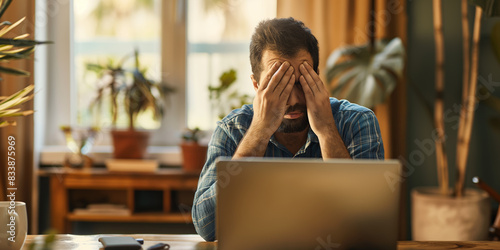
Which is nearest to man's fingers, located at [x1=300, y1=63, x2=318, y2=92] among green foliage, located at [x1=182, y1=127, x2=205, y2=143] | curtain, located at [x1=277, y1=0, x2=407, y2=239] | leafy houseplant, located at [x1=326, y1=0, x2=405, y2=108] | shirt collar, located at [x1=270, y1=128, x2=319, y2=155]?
shirt collar, located at [x1=270, y1=128, x2=319, y2=155]

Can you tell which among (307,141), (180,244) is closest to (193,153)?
(307,141)

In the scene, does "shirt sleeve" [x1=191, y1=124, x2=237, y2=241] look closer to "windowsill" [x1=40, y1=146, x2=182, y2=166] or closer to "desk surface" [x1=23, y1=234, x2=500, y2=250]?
"desk surface" [x1=23, y1=234, x2=500, y2=250]

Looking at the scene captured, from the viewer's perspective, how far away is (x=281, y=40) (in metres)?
1.56

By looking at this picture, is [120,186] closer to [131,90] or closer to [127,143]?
[127,143]

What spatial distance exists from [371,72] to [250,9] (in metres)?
0.93

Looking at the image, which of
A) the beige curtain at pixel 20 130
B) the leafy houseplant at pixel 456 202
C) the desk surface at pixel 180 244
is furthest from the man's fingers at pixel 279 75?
the beige curtain at pixel 20 130

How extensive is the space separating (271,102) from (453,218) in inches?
55.4

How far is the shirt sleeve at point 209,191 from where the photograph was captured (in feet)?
4.54

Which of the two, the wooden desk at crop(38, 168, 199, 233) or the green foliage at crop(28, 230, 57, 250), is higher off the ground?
the green foliage at crop(28, 230, 57, 250)

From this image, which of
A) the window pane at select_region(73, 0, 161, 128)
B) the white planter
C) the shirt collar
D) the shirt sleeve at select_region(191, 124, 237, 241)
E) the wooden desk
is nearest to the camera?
the shirt sleeve at select_region(191, 124, 237, 241)

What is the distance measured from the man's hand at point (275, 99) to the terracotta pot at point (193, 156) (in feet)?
4.56

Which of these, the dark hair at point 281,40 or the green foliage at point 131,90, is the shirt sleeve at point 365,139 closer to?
the dark hair at point 281,40

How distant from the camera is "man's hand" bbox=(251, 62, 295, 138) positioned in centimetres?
149

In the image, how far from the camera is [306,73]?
1496 millimetres
